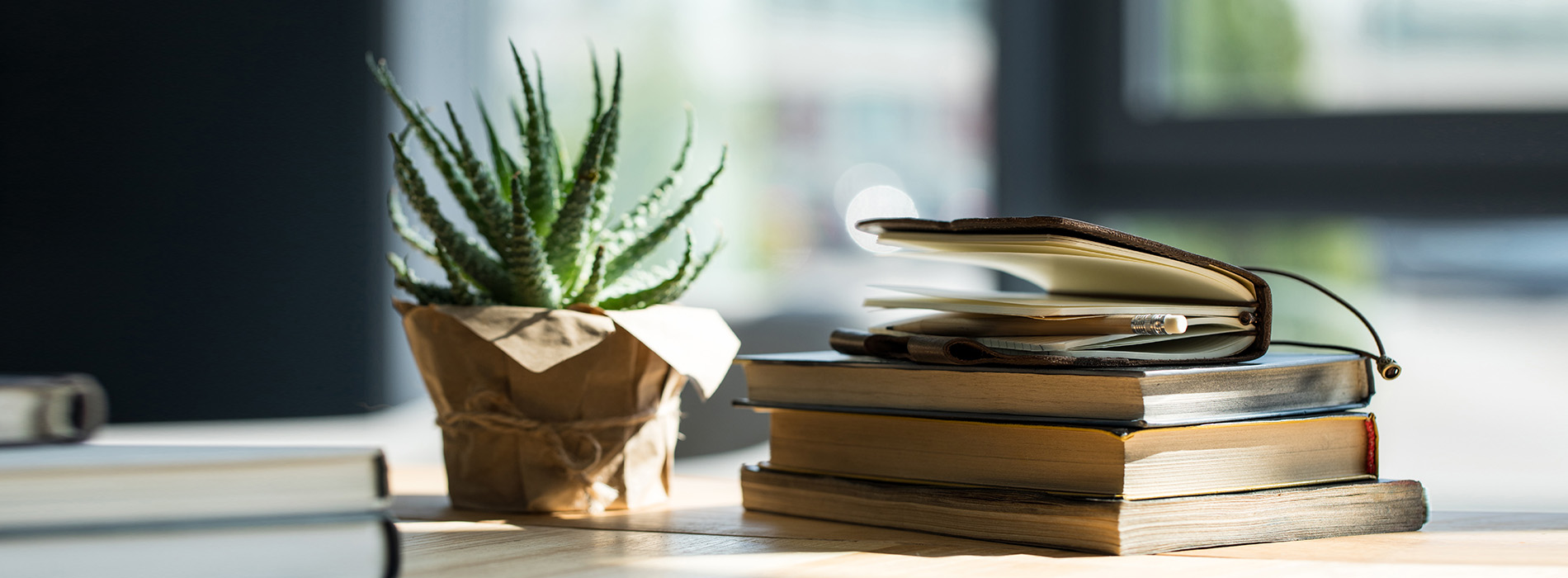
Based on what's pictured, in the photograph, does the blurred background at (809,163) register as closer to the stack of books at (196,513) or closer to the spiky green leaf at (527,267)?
the spiky green leaf at (527,267)

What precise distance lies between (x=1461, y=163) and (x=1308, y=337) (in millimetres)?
268

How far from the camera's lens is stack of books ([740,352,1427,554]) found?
65 centimetres

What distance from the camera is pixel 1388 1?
157 centimetres

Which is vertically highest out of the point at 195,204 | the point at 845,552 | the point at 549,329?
the point at 195,204

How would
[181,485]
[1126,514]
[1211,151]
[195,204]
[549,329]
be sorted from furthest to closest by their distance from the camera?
[195,204] → [1211,151] → [549,329] → [1126,514] → [181,485]

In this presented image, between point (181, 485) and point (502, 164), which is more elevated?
point (502, 164)

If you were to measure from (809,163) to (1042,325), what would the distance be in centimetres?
139

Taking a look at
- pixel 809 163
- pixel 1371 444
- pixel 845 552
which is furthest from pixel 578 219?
pixel 809 163

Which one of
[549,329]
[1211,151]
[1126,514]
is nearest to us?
[1126,514]

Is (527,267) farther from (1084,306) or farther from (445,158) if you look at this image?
(1084,306)

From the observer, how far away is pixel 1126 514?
642 mm

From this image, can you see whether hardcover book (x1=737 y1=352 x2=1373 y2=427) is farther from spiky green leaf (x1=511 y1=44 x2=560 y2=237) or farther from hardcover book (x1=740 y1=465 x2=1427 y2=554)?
spiky green leaf (x1=511 y1=44 x2=560 y2=237)

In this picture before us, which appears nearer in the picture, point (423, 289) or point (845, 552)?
point (845, 552)

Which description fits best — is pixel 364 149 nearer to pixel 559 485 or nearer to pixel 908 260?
pixel 908 260
